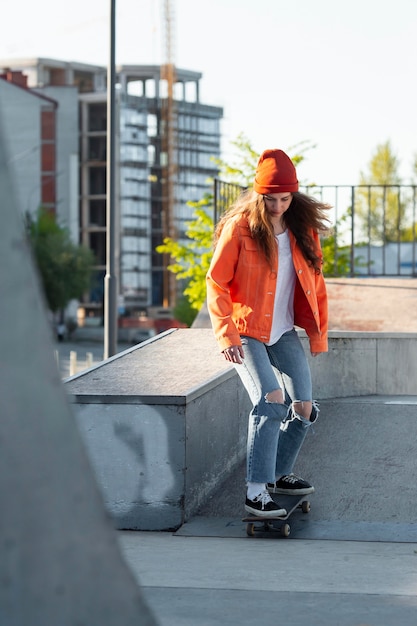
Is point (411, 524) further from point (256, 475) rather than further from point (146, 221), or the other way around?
point (146, 221)

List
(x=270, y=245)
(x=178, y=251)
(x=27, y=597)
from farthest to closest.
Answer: (x=178, y=251) < (x=270, y=245) < (x=27, y=597)

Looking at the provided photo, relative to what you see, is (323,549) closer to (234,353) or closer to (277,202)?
(234,353)

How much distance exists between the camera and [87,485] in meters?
2.23

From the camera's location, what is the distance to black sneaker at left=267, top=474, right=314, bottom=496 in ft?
20.0

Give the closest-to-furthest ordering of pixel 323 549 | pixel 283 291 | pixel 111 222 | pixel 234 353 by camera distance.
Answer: pixel 323 549, pixel 234 353, pixel 283 291, pixel 111 222

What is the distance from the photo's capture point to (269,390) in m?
5.57

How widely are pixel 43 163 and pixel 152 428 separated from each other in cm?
10976

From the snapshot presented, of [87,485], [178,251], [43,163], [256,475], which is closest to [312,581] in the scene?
[256,475]

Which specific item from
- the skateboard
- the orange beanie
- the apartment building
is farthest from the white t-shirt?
the apartment building

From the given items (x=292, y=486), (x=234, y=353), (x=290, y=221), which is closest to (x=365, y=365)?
(x=292, y=486)

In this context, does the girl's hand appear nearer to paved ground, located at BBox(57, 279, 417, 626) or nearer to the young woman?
the young woman

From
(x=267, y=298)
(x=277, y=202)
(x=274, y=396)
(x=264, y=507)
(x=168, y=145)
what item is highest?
(x=168, y=145)

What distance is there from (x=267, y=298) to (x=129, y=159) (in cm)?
12312

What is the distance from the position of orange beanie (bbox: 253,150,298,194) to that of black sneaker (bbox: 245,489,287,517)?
145 centimetres
